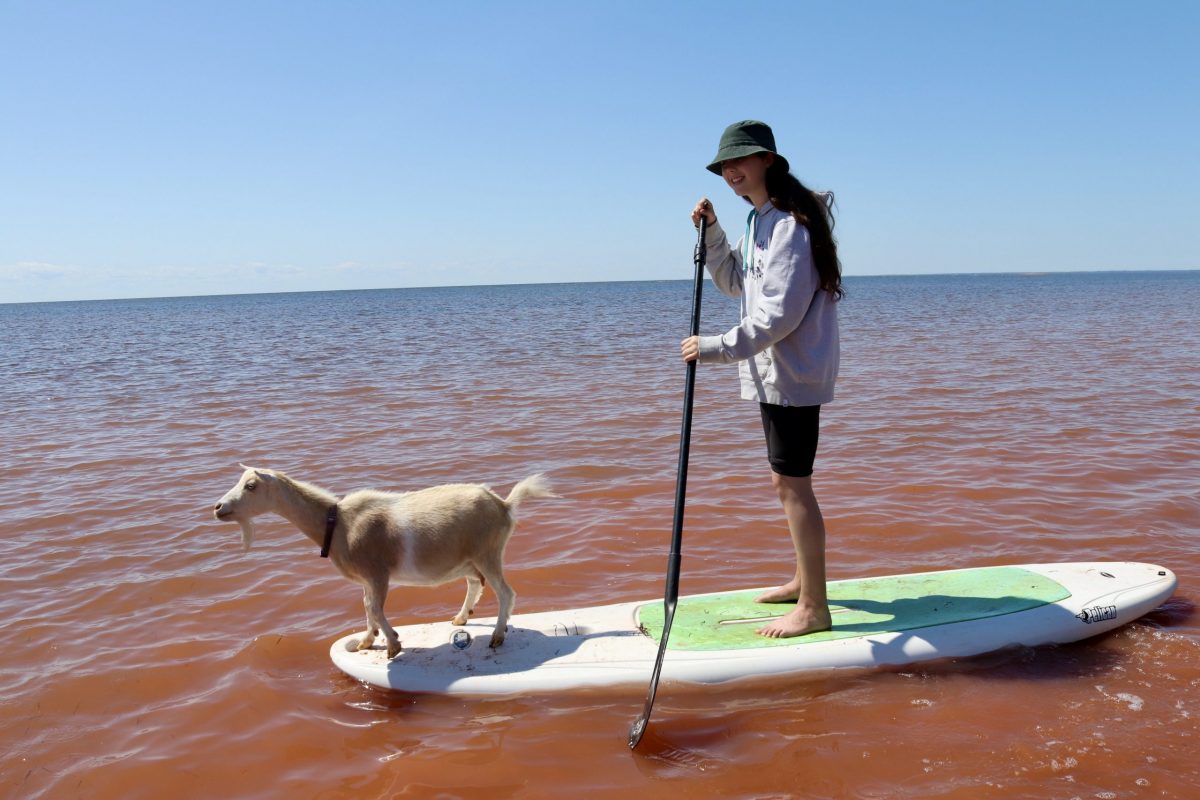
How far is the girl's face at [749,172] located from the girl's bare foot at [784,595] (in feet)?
8.41

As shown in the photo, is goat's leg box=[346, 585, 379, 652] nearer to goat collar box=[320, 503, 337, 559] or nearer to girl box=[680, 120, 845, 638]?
goat collar box=[320, 503, 337, 559]

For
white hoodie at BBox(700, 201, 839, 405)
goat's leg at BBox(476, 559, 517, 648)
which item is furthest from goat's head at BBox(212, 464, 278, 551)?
white hoodie at BBox(700, 201, 839, 405)

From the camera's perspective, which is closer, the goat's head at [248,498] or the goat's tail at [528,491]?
the goat's head at [248,498]

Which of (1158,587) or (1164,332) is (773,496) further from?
(1164,332)

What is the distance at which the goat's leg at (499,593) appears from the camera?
4.80m

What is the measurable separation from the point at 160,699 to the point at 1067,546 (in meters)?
6.67

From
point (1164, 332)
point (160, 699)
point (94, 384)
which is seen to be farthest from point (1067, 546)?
point (1164, 332)

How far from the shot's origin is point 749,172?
4438 mm

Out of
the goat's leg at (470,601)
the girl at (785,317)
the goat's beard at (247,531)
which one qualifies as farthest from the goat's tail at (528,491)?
the goat's beard at (247,531)

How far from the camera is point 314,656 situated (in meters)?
5.22

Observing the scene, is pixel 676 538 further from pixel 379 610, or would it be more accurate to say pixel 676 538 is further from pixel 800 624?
pixel 379 610

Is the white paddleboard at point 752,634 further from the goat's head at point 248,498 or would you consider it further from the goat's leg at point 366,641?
the goat's head at point 248,498

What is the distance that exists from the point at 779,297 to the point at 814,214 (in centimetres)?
50

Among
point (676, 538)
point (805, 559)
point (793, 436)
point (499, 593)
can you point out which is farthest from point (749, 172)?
point (499, 593)
